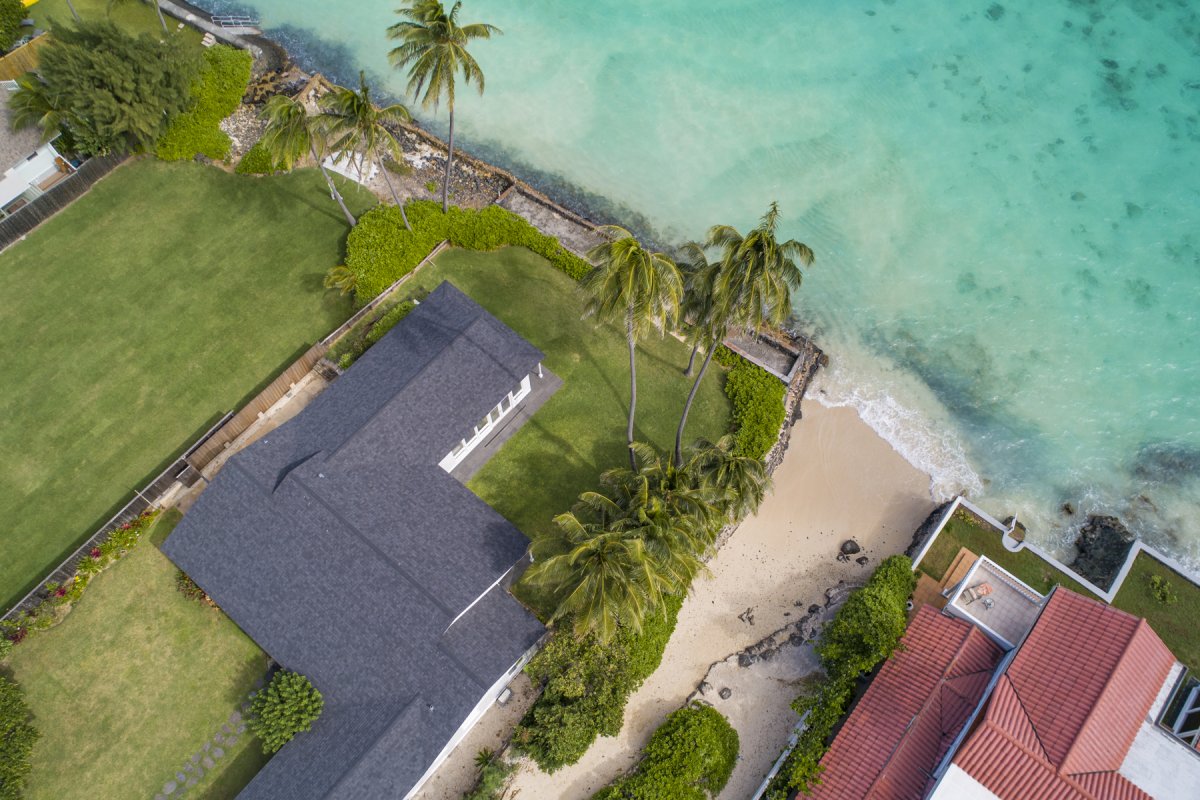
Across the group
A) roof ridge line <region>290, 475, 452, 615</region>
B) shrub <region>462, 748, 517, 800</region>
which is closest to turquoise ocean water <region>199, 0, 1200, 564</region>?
roof ridge line <region>290, 475, 452, 615</region>

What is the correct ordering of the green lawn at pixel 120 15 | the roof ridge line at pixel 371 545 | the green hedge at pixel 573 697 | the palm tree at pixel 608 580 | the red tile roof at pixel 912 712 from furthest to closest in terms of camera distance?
the green lawn at pixel 120 15
the green hedge at pixel 573 697
the roof ridge line at pixel 371 545
the red tile roof at pixel 912 712
the palm tree at pixel 608 580

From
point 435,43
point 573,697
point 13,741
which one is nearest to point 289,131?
point 435,43

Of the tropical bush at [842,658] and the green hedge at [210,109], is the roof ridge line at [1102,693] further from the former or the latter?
the green hedge at [210,109]

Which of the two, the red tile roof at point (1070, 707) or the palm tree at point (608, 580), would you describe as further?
the red tile roof at point (1070, 707)

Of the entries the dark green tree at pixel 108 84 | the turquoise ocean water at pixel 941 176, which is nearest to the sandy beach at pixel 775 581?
the turquoise ocean water at pixel 941 176

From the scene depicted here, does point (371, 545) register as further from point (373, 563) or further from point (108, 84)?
point (108, 84)
